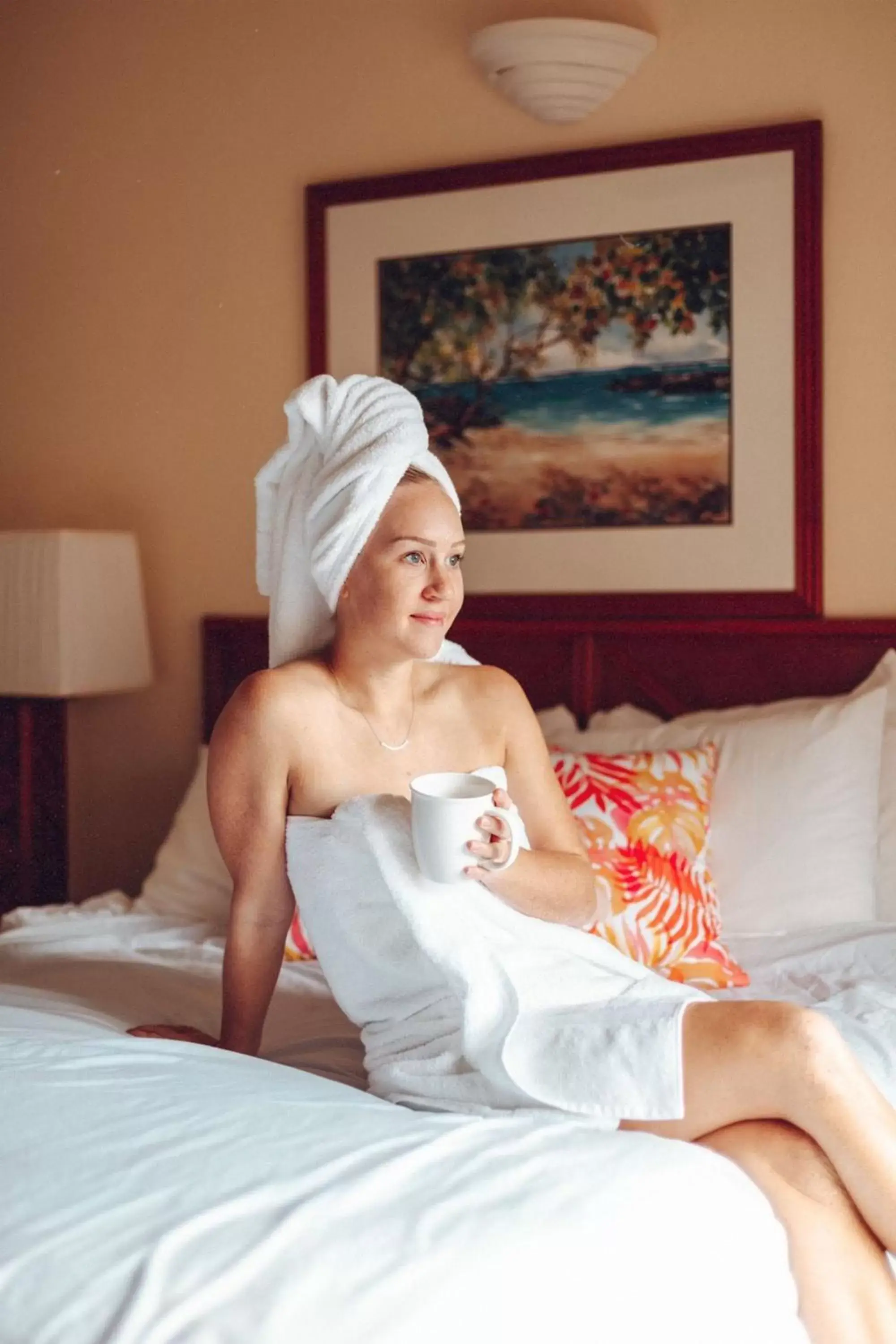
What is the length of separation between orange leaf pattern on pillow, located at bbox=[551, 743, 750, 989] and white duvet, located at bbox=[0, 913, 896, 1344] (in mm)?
873

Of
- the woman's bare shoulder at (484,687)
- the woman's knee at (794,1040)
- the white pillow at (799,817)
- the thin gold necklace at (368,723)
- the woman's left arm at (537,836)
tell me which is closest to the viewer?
the woman's knee at (794,1040)

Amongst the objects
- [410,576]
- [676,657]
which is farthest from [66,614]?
[410,576]

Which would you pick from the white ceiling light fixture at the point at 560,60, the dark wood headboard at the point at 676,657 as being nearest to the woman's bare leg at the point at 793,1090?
the dark wood headboard at the point at 676,657

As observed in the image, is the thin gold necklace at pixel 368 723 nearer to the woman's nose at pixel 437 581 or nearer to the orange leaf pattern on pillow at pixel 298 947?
the woman's nose at pixel 437 581

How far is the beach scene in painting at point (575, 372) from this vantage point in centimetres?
297

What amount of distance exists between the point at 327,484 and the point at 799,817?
1.17 meters

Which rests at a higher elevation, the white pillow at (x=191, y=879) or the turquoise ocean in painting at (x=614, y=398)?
the turquoise ocean in painting at (x=614, y=398)

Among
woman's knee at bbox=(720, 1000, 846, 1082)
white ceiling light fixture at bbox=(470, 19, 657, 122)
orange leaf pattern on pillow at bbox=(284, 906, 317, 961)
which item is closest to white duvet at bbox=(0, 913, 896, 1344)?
woman's knee at bbox=(720, 1000, 846, 1082)

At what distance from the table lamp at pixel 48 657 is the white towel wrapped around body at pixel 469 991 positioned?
1.65m

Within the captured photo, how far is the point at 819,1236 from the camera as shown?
1.42m

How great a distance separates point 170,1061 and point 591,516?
177cm

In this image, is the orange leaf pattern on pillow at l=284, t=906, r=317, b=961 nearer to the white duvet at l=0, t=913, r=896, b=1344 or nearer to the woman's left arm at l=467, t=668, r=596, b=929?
the woman's left arm at l=467, t=668, r=596, b=929

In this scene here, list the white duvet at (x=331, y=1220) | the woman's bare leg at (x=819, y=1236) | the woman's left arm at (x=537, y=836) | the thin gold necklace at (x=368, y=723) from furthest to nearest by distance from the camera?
the thin gold necklace at (x=368, y=723), the woman's left arm at (x=537, y=836), the woman's bare leg at (x=819, y=1236), the white duvet at (x=331, y=1220)

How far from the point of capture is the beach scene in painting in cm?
297
